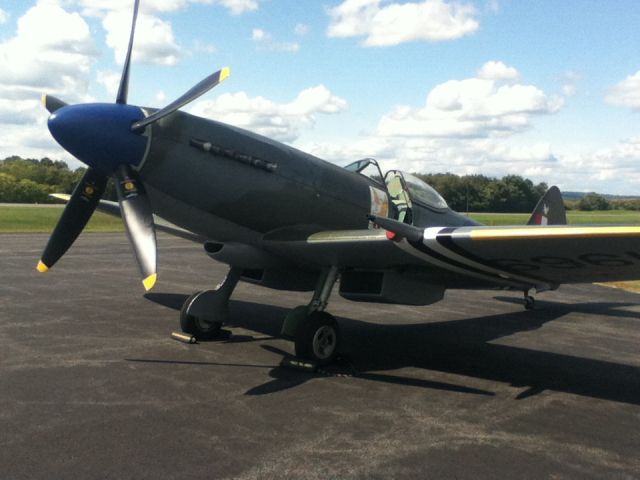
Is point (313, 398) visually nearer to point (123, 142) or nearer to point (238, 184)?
point (238, 184)

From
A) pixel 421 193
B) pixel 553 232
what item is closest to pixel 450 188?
pixel 421 193

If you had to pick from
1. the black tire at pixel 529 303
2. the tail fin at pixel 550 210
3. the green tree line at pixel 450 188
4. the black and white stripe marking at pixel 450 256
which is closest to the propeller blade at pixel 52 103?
the black and white stripe marking at pixel 450 256

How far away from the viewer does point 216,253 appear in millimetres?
7047

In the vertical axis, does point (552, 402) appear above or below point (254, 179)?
below

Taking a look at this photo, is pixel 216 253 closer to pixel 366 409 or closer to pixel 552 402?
pixel 366 409

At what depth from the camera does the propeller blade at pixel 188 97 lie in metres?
5.81

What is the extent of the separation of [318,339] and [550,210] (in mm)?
6596

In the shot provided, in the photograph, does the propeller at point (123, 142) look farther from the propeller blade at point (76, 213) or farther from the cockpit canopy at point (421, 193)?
the cockpit canopy at point (421, 193)

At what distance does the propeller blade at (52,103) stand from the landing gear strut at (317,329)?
3.53m

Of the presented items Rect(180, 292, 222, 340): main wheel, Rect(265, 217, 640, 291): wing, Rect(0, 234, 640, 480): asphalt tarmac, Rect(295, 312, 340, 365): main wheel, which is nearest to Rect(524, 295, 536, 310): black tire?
Rect(0, 234, 640, 480): asphalt tarmac

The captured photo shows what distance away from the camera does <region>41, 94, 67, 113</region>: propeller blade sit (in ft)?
20.0

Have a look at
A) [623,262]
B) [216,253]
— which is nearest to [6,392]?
[216,253]

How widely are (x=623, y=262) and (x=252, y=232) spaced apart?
3.98 m

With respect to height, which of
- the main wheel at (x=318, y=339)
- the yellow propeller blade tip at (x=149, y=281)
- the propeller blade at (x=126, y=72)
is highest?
the propeller blade at (x=126, y=72)
